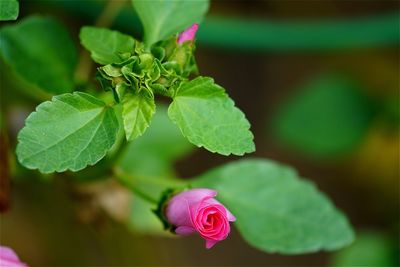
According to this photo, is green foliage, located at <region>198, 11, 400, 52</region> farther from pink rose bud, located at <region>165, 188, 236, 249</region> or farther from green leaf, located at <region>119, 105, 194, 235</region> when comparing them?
pink rose bud, located at <region>165, 188, 236, 249</region>

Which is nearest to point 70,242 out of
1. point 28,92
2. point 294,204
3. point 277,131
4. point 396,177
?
point 28,92

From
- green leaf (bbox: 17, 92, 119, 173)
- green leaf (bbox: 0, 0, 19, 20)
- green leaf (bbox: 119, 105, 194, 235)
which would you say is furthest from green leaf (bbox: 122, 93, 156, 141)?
green leaf (bbox: 119, 105, 194, 235)

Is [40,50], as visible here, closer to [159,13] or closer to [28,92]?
[159,13]

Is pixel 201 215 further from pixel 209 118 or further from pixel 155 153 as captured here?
pixel 155 153

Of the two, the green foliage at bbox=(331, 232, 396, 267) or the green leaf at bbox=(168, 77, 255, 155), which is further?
the green foliage at bbox=(331, 232, 396, 267)

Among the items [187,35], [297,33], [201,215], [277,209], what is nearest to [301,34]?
[297,33]

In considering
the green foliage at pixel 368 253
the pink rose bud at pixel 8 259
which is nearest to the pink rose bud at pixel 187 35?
the pink rose bud at pixel 8 259
